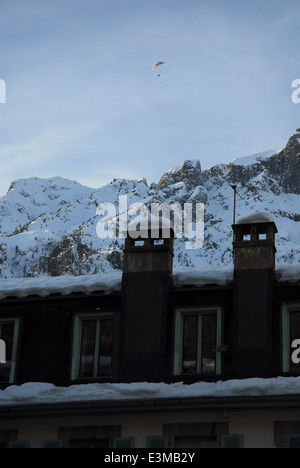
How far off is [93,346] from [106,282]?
188cm

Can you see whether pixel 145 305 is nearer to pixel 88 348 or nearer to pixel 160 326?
pixel 160 326

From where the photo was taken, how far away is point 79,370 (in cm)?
2631

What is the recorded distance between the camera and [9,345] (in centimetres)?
2725

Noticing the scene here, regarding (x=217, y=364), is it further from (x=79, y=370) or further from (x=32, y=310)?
(x=32, y=310)

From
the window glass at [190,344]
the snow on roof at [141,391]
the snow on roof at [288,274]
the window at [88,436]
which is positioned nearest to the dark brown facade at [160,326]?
the window glass at [190,344]

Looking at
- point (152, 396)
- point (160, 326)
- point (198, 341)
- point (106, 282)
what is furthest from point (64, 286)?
point (152, 396)

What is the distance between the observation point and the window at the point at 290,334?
81.0ft

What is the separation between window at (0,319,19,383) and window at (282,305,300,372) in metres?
7.52

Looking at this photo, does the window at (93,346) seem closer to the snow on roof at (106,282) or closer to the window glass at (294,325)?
the snow on roof at (106,282)

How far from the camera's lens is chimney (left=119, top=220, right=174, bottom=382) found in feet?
84.6
